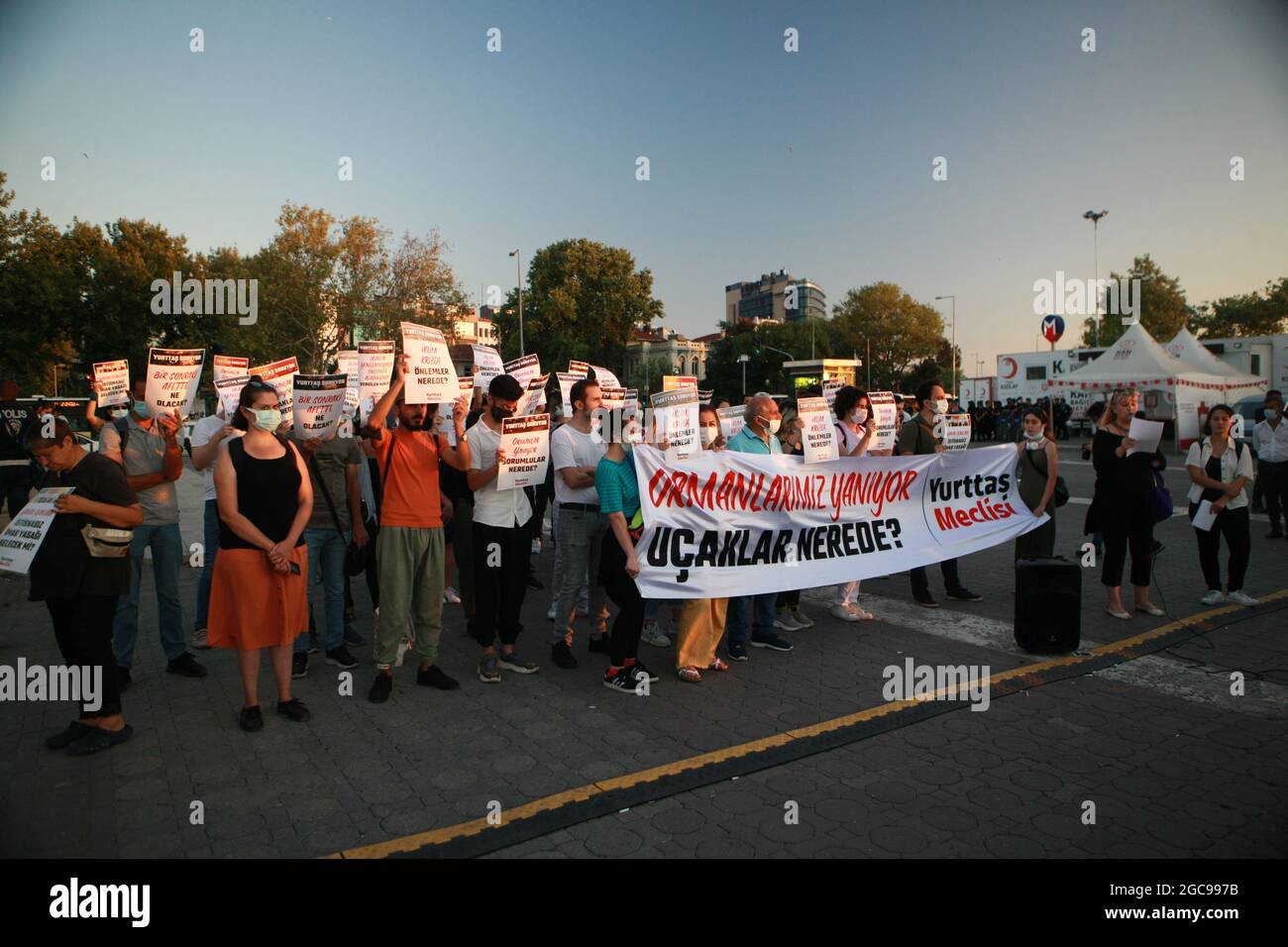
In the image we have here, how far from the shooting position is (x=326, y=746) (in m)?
4.56

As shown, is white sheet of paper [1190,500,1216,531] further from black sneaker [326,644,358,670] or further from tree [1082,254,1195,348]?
tree [1082,254,1195,348]

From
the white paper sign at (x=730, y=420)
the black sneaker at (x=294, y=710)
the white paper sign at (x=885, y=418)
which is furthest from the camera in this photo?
the white paper sign at (x=730, y=420)

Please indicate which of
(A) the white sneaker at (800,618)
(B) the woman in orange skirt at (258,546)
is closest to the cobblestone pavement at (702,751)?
(B) the woman in orange skirt at (258,546)

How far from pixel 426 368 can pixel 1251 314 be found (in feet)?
260

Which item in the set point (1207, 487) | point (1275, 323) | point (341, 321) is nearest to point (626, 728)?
point (1207, 487)

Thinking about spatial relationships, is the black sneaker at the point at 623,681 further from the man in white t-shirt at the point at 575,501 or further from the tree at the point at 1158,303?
the tree at the point at 1158,303

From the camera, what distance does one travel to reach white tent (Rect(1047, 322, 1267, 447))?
27.5 metres

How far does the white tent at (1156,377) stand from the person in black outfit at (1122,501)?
73.7 feet

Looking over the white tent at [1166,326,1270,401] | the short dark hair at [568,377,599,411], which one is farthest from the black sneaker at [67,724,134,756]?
the white tent at [1166,326,1270,401]

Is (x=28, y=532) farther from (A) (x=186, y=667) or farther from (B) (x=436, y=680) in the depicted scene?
(B) (x=436, y=680)

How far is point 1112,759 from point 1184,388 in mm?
29050

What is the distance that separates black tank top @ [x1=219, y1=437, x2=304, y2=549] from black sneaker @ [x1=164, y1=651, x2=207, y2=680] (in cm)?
173

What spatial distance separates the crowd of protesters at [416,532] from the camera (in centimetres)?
462
